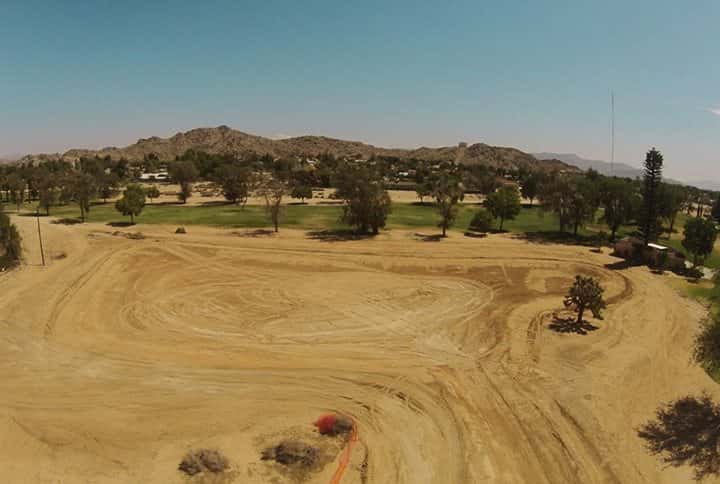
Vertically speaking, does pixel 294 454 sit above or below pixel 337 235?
below

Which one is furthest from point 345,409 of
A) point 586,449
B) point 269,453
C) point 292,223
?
point 292,223

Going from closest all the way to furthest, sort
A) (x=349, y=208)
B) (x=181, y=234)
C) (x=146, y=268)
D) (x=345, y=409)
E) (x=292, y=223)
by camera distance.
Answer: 1. (x=345, y=409)
2. (x=146, y=268)
3. (x=181, y=234)
4. (x=349, y=208)
5. (x=292, y=223)

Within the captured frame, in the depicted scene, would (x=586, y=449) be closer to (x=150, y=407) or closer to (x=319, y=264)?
(x=150, y=407)

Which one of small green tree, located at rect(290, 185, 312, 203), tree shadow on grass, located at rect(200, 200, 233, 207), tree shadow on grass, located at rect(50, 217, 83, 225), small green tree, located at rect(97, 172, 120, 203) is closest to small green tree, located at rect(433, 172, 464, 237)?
small green tree, located at rect(290, 185, 312, 203)

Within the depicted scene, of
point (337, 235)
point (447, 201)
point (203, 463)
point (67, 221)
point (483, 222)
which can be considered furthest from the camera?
point (67, 221)

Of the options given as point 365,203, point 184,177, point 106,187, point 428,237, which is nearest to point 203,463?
point 428,237

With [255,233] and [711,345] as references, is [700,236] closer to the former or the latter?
[711,345]
